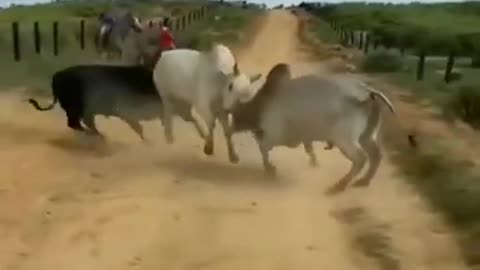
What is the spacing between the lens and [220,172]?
10.5m

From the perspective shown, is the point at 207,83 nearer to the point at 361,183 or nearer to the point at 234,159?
the point at 234,159

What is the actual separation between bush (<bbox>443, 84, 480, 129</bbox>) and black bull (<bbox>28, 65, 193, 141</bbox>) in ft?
17.1

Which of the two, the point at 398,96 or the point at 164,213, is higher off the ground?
the point at 164,213

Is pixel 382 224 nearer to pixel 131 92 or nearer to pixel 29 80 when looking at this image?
pixel 131 92

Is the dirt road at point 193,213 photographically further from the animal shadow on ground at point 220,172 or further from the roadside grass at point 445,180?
the roadside grass at point 445,180

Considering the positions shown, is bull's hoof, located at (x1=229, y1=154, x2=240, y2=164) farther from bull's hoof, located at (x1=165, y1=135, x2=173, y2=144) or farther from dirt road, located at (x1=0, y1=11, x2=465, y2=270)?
bull's hoof, located at (x1=165, y1=135, x2=173, y2=144)

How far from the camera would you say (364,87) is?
31.9 ft

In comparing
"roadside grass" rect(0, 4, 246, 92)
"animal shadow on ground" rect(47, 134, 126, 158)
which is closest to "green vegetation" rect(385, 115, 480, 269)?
"animal shadow on ground" rect(47, 134, 126, 158)

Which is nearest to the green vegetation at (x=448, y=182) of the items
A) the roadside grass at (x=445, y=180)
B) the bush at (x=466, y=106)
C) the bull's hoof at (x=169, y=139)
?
the roadside grass at (x=445, y=180)

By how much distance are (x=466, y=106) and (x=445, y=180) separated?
20.7 ft

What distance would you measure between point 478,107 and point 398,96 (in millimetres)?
1922

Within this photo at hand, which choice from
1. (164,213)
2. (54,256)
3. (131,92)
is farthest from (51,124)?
(54,256)

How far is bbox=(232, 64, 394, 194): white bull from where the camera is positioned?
373 inches

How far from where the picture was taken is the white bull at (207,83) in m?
10.7
